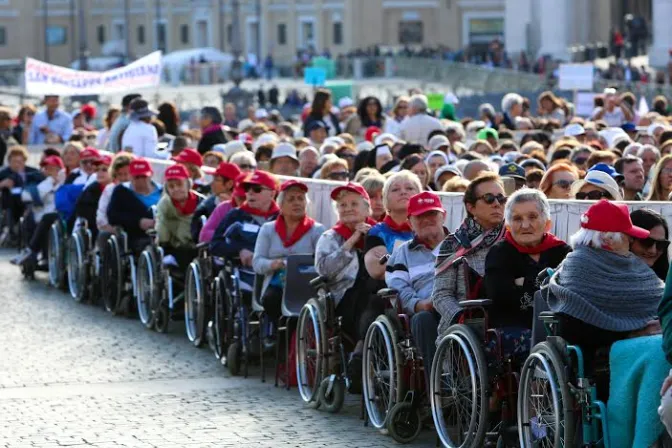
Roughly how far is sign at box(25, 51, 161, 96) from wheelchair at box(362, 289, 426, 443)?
1799cm

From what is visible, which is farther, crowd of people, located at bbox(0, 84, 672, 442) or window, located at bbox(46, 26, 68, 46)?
window, located at bbox(46, 26, 68, 46)

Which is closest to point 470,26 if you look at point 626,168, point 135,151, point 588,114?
point 588,114

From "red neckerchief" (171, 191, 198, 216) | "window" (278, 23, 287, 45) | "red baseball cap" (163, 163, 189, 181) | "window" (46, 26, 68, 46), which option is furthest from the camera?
"window" (46, 26, 68, 46)

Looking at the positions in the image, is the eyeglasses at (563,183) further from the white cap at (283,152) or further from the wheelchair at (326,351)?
the white cap at (283,152)

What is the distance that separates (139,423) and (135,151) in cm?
1014

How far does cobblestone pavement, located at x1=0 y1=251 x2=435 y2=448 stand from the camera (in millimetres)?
11336

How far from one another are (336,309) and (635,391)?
4266mm

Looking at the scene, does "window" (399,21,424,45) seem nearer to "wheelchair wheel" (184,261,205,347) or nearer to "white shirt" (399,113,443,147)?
"white shirt" (399,113,443,147)

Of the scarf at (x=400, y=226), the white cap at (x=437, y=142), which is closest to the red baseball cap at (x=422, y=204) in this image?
the scarf at (x=400, y=226)

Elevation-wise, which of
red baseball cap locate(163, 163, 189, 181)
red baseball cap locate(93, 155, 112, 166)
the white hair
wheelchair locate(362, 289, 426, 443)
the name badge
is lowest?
wheelchair locate(362, 289, 426, 443)

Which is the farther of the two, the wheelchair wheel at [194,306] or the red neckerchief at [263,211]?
the wheelchair wheel at [194,306]

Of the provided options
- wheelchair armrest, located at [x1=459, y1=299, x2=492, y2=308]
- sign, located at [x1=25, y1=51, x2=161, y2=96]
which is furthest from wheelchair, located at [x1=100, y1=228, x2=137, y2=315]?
sign, located at [x1=25, y1=51, x2=161, y2=96]

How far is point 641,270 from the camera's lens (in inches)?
355

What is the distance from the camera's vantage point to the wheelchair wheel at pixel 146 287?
16.5 meters
